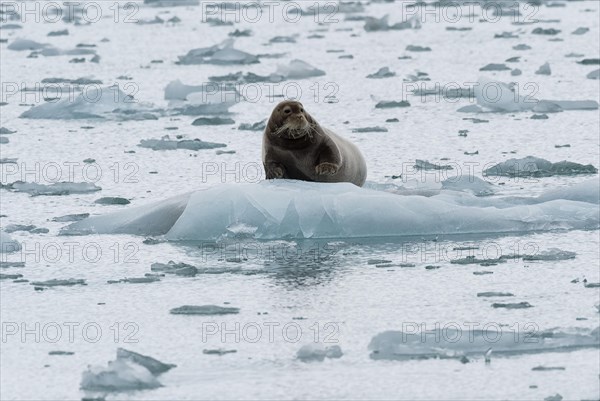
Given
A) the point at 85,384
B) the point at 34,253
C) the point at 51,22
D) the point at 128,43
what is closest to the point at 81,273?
the point at 34,253

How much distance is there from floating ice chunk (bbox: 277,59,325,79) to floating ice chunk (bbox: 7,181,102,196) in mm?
4912

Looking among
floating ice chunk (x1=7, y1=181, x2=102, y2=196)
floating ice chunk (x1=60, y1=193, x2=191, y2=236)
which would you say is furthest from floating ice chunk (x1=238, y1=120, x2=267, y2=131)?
floating ice chunk (x1=60, y1=193, x2=191, y2=236)

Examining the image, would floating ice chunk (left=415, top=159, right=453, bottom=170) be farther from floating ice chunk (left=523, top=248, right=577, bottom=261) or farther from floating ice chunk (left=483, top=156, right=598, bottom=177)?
floating ice chunk (left=523, top=248, right=577, bottom=261)

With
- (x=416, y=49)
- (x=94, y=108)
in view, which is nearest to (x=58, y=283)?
(x=94, y=108)

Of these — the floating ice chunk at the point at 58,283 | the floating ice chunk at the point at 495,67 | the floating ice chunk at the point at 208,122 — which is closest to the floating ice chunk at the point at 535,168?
the floating ice chunk at the point at 208,122

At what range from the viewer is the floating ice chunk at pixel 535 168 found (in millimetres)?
8539

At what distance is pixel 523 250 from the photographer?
6.78 meters

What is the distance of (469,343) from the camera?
5.35 metres

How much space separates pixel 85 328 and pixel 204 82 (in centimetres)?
745

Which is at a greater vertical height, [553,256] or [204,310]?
[553,256]

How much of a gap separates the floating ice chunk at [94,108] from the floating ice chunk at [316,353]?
600 cm

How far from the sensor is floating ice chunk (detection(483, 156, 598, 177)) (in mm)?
8539

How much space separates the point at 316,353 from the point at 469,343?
0.53m

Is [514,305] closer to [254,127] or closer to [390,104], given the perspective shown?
[254,127]
